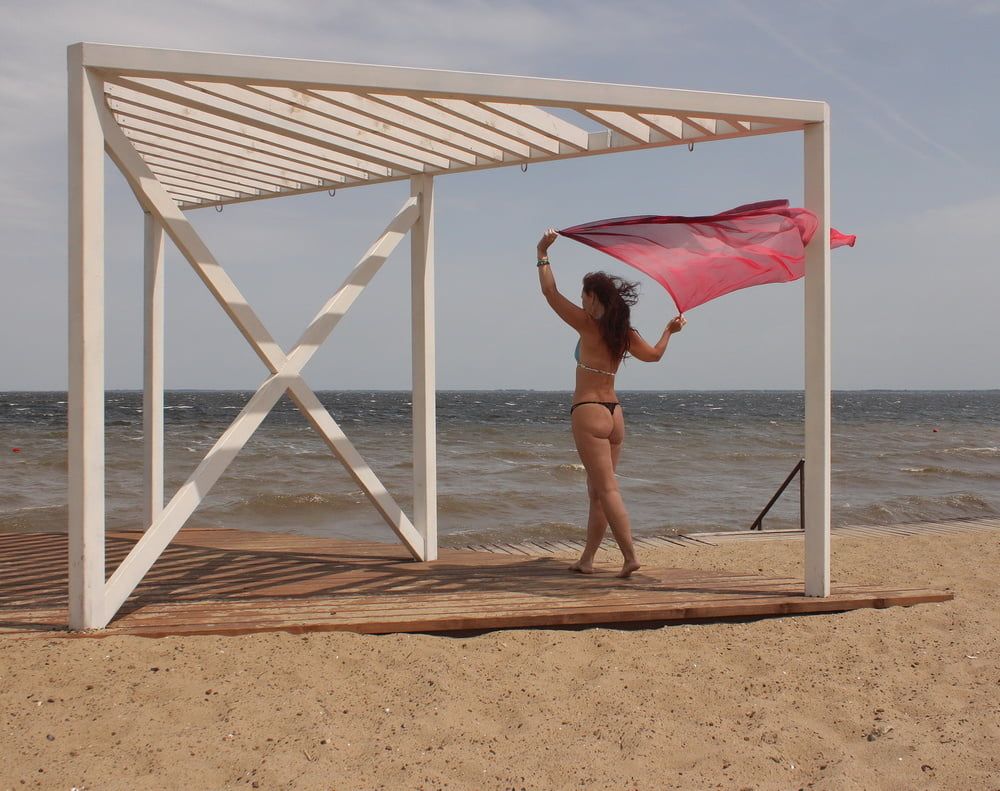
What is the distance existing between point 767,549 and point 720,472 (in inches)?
453

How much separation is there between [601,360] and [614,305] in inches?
12.9

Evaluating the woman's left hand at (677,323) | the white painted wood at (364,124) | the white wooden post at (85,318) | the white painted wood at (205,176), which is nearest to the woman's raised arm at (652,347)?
the woman's left hand at (677,323)

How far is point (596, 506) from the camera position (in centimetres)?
531

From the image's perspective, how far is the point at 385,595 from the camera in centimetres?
484

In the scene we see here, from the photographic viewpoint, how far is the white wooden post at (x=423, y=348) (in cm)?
591

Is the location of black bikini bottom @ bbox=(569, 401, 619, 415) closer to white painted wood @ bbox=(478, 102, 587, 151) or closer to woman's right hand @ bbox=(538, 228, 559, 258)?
woman's right hand @ bbox=(538, 228, 559, 258)

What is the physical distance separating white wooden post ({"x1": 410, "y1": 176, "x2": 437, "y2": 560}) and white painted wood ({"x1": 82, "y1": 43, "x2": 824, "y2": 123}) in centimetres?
176

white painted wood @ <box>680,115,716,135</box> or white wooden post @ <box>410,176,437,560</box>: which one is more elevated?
white painted wood @ <box>680,115,716,135</box>

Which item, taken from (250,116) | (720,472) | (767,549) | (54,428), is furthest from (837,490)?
(54,428)

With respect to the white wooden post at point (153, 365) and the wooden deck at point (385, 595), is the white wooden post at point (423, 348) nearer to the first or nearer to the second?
the wooden deck at point (385, 595)

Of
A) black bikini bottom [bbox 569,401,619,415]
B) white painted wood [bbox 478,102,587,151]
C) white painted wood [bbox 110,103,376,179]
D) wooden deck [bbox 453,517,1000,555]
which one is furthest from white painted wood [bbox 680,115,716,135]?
wooden deck [bbox 453,517,1000,555]

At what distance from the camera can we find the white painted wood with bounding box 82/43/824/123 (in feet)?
12.7

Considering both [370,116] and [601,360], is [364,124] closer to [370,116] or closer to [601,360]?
[370,116]

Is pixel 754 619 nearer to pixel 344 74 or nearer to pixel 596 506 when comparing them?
pixel 596 506
